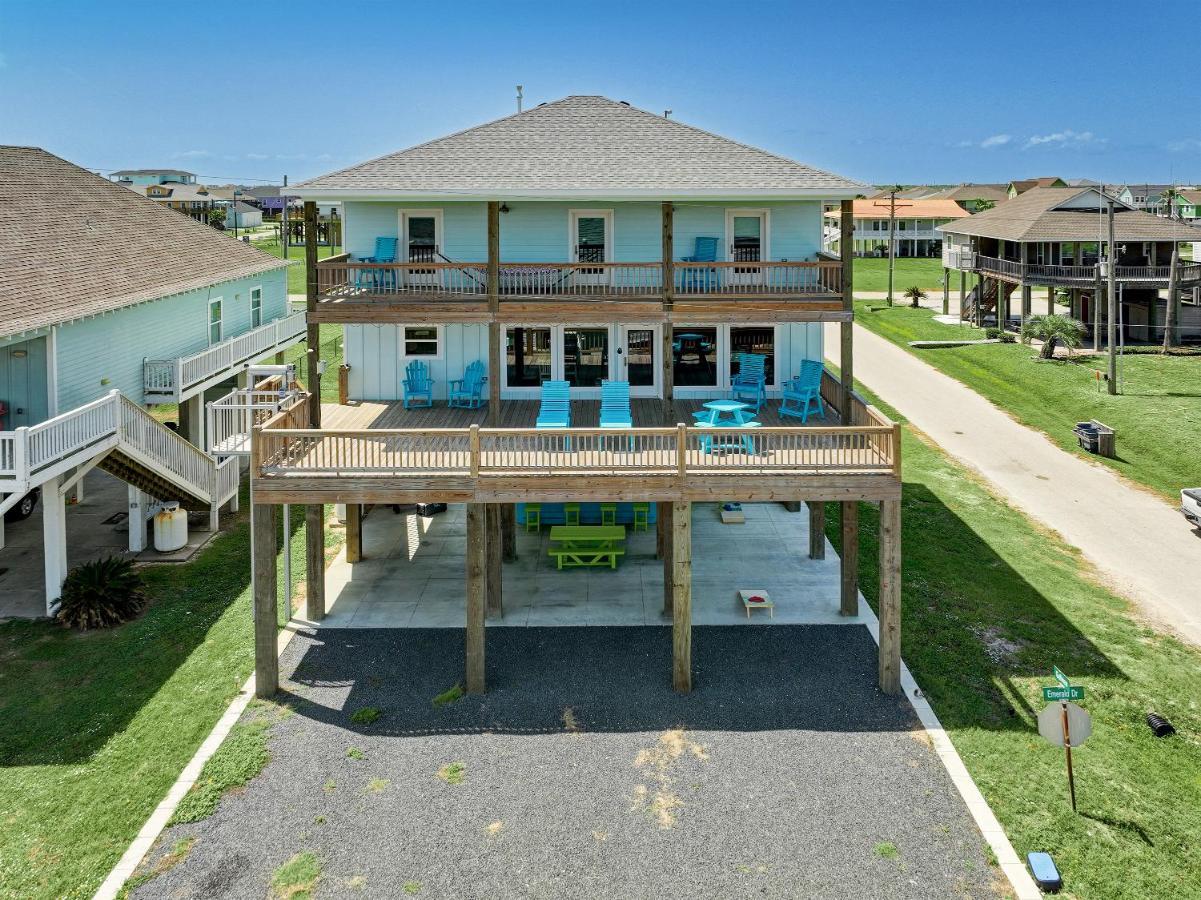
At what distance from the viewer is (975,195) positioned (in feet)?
404

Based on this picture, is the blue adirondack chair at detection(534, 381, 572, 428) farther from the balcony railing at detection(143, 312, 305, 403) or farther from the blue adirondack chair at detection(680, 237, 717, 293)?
the balcony railing at detection(143, 312, 305, 403)

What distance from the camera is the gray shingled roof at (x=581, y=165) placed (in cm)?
1777

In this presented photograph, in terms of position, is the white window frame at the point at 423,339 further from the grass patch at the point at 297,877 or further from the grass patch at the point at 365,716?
the grass patch at the point at 297,877

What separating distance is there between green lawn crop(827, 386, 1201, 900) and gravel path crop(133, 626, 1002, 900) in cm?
104

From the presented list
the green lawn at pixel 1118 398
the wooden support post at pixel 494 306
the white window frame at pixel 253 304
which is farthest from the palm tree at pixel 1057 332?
the white window frame at pixel 253 304

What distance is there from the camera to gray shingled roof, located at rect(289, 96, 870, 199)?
699 inches

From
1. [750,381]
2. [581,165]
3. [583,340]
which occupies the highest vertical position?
[581,165]

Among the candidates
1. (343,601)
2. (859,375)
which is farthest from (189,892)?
(859,375)

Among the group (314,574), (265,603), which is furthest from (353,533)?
(265,603)

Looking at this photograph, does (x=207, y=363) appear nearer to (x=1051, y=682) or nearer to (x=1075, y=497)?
(x=1051, y=682)

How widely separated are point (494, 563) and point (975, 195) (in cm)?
12166

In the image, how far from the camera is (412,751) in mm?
14023

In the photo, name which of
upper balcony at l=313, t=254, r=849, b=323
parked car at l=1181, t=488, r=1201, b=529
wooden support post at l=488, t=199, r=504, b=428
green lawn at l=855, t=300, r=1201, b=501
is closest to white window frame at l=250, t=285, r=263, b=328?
upper balcony at l=313, t=254, r=849, b=323

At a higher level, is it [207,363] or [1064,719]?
[207,363]
